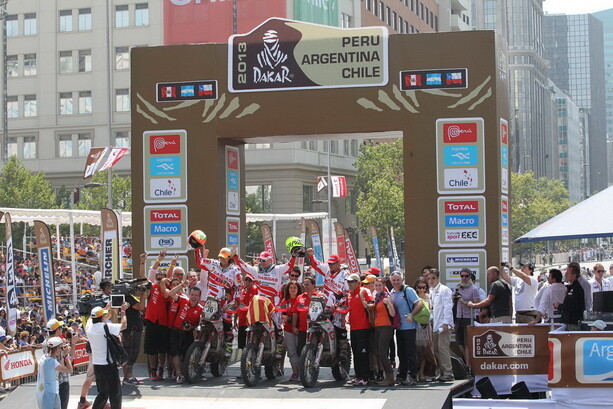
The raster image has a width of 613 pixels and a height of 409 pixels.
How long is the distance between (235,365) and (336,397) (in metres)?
3.82

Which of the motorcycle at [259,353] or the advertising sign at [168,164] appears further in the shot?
the advertising sign at [168,164]

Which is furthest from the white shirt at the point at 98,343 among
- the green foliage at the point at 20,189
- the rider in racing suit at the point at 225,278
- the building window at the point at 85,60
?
the building window at the point at 85,60

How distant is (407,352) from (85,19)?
52386 millimetres

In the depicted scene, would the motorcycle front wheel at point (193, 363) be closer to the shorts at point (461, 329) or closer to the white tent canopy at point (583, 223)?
the shorts at point (461, 329)

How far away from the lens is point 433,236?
16.8 m

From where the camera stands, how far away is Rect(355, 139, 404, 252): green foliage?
55.5 m

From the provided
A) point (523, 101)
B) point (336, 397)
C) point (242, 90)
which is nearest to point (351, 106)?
point (242, 90)

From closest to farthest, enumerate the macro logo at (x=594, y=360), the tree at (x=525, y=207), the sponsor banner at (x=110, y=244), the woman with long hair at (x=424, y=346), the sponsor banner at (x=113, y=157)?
the macro logo at (x=594, y=360)
the woman with long hair at (x=424, y=346)
the sponsor banner at (x=110, y=244)
the sponsor banner at (x=113, y=157)
the tree at (x=525, y=207)

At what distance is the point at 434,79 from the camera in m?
16.9

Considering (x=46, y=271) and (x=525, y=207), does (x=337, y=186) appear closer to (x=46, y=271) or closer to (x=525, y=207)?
(x=46, y=271)

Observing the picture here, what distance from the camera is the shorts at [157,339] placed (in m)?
15.2

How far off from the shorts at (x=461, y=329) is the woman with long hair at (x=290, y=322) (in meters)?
2.56

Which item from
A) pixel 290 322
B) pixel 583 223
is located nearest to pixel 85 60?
pixel 290 322

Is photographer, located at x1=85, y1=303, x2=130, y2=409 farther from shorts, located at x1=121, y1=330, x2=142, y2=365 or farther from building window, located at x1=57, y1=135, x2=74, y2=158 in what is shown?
building window, located at x1=57, y1=135, x2=74, y2=158
